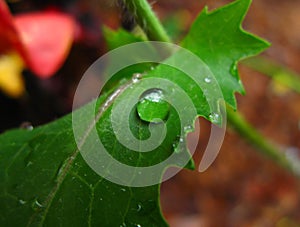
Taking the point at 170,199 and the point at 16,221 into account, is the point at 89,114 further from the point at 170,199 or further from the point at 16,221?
the point at 170,199

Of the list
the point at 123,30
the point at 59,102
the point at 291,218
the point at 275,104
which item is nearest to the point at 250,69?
the point at 275,104

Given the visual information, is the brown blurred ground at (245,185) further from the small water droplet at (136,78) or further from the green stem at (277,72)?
the small water droplet at (136,78)

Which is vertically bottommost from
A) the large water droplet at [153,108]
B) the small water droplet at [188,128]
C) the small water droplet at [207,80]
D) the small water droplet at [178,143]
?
the small water droplet at [178,143]

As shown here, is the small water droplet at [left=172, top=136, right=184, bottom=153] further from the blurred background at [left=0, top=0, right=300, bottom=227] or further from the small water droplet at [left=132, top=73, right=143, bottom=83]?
the blurred background at [left=0, top=0, right=300, bottom=227]

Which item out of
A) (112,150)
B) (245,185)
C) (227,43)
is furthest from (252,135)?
(245,185)

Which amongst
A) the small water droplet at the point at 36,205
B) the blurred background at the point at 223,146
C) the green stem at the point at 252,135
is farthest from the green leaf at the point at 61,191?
the blurred background at the point at 223,146

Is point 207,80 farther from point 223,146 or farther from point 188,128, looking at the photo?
point 223,146
